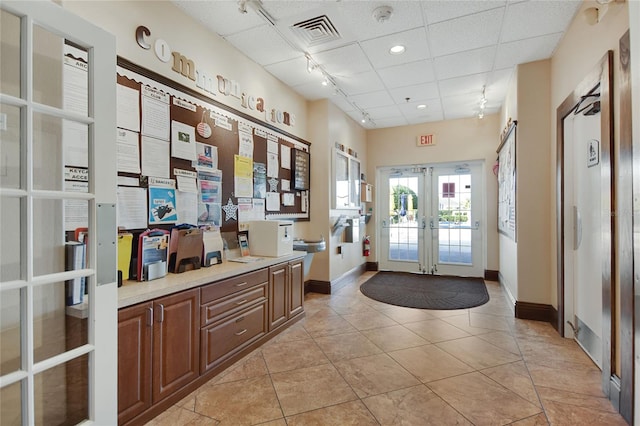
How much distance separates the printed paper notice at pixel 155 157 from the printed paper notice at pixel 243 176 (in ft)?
2.66

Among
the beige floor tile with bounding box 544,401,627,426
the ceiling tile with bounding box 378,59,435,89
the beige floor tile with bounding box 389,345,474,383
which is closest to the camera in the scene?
the beige floor tile with bounding box 544,401,627,426

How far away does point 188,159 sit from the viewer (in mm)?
2656

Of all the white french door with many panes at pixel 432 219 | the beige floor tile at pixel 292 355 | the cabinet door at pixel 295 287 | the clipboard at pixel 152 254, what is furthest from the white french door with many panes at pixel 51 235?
the white french door with many panes at pixel 432 219

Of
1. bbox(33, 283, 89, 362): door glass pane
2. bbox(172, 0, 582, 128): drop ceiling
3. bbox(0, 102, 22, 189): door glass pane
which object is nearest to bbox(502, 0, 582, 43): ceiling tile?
bbox(172, 0, 582, 128): drop ceiling

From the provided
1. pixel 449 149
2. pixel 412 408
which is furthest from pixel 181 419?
pixel 449 149

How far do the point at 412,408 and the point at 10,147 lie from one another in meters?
2.55

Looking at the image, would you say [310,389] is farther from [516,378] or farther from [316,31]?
[316,31]

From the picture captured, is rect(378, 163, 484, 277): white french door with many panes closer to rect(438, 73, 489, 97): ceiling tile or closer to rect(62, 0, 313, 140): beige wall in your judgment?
rect(438, 73, 489, 97): ceiling tile

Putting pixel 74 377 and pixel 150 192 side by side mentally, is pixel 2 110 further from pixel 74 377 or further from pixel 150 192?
pixel 74 377

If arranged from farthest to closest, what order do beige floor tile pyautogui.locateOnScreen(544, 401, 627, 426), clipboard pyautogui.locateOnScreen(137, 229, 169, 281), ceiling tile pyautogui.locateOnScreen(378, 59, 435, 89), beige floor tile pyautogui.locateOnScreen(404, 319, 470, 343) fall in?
ceiling tile pyautogui.locateOnScreen(378, 59, 435, 89)
beige floor tile pyautogui.locateOnScreen(404, 319, 470, 343)
clipboard pyautogui.locateOnScreen(137, 229, 169, 281)
beige floor tile pyautogui.locateOnScreen(544, 401, 627, 426)

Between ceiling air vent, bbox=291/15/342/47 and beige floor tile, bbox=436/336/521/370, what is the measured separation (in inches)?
125

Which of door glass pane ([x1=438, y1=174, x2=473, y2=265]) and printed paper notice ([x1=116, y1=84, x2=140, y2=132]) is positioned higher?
printed paper notice ([x1=116, y1=84, x2=140, y2=132])

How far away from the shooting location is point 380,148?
6363 millimetres

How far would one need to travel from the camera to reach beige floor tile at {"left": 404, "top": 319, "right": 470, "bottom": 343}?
10.2 ft
